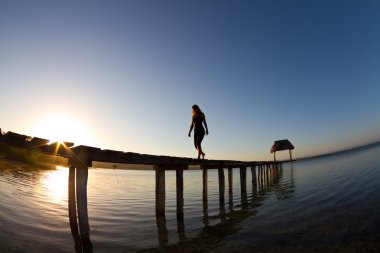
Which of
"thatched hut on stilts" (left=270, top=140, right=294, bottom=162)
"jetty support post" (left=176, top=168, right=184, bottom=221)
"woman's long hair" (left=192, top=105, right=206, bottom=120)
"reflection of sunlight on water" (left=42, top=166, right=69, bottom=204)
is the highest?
"woman's long hair" (left=192, top=105, right=206, bottom=120)

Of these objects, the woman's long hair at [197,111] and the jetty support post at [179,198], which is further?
the woman's long hair at [197,111]

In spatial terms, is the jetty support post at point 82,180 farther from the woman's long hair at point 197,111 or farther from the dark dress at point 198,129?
the woman's long hair at point 197,111

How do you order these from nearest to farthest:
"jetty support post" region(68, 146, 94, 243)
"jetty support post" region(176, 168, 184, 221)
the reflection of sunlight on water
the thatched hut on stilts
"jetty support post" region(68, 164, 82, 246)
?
"jetty support post" region(68, 146, 94, 243)
"jetty support post" region(68, 164, 82, 246)
"jetty support post" region(176, 168, 184, 221)
the reflection of sunlight on water
the thatched hut on stilts

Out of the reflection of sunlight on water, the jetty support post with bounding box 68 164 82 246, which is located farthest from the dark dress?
the reflection of sunlight on water

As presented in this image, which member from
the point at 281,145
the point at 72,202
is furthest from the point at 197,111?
the point at 281,145

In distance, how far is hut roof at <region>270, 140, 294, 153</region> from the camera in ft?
159

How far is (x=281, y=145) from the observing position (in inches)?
1927

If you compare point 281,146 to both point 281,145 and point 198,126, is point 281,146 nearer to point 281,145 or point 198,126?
point 281,145

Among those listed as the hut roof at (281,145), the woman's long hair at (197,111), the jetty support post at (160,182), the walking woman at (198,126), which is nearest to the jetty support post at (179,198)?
the jetty support post at (160,182)

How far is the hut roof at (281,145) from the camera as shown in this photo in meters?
48.4

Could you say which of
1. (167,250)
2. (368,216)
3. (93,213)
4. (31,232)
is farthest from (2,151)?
(368,216)

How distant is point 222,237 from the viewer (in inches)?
215

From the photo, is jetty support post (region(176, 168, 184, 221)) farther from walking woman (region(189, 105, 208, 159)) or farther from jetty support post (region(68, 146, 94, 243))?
jetty support post (region(68, 146, 94, 243))

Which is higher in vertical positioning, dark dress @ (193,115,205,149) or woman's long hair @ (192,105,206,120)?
woman's long hair @ (192,105,206,120)
